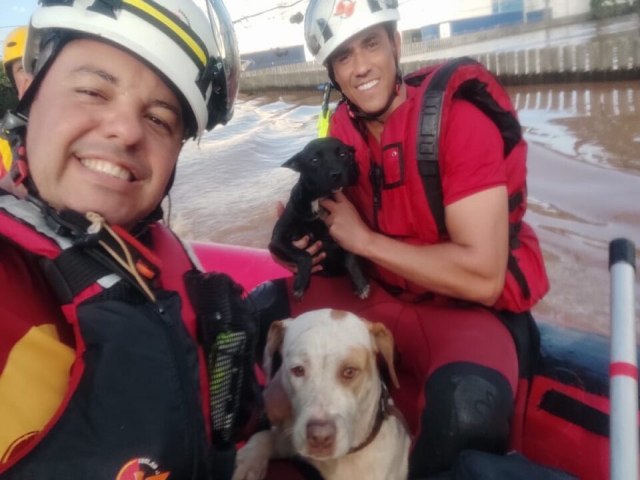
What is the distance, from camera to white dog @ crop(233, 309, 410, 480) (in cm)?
229

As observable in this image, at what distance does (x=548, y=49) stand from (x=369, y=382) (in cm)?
1362

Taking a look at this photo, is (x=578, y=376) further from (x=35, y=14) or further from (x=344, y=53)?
(x=35, y=14)

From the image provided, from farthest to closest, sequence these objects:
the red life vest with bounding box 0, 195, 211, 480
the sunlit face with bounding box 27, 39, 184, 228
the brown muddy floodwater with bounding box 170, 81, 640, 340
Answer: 1. the brown muddy floodwater with bounding box 170, 81, 640, 340
2. the sunlit face with bounding box 27, 39, 184, 228
3. the red life vest with bounding box 0, 195, 211, 480

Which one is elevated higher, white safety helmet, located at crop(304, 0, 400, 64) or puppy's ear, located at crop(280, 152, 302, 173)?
white safety helmet, located at crop(304, 0, 400, 64)

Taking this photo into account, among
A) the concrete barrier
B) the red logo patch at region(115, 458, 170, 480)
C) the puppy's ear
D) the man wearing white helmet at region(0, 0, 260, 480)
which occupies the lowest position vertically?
the concrete barrier

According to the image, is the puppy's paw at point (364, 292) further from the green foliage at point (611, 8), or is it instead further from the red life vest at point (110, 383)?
the green foliage at point (611, 8)

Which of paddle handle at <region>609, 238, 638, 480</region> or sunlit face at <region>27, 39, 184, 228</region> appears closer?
paddle handle at <region>609, 238, 638, 480</region>

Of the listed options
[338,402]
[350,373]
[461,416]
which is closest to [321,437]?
[338,402]

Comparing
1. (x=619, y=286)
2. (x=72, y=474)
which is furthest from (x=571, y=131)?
(x=72, y=474)

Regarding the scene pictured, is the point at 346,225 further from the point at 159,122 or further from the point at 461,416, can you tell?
the point at 159,122

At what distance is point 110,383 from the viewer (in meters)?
1.37

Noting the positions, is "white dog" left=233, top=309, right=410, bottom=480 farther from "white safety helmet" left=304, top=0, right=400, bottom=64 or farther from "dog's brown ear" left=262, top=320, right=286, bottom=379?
"white safety helmet" left=304, top=0, right=400, bottom=64

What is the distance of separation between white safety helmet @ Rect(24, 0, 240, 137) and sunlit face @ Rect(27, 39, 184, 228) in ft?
0.17

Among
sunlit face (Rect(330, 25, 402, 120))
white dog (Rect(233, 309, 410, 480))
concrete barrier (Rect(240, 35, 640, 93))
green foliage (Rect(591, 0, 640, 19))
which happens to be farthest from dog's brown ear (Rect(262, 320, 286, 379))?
green foliage (Rect(591, 0, 640, 19))
